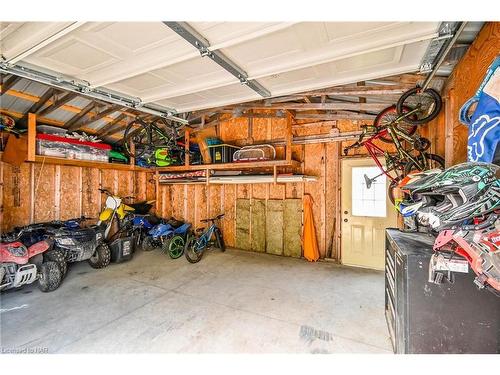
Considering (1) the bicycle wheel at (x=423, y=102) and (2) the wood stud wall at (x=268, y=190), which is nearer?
(1) the bicycle wheel at (x=423, y=102)

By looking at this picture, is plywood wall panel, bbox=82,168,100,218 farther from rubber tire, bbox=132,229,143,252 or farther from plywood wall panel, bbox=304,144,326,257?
plywood wall panel, bbox=304,144,326,257

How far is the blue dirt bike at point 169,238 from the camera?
176 inches

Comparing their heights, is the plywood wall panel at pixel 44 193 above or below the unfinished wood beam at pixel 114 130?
below

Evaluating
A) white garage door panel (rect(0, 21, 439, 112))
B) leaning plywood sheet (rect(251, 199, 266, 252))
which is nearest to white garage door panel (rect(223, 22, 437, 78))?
white garage door panel (rect(0, 21, 439, 112))

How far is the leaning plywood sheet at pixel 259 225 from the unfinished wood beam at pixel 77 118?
3.66m

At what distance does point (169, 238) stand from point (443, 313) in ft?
15.1

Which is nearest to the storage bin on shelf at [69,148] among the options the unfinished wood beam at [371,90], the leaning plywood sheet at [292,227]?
the leaning plywood sheet at [292,227]

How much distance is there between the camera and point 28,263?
295 centimetres

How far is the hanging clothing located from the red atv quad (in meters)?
4.01

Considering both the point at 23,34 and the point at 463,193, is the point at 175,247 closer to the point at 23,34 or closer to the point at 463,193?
the point at 23,34

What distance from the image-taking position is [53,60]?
6.01 ft

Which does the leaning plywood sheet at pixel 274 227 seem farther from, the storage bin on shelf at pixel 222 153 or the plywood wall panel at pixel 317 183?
the storage bin on shelf at pixel 222 153

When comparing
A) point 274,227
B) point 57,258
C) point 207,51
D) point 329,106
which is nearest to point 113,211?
point 57,258
